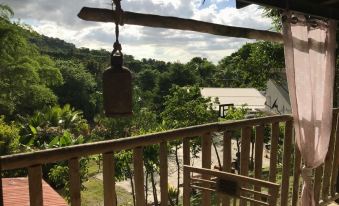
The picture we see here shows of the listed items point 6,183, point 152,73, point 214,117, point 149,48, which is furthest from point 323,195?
point 152,73

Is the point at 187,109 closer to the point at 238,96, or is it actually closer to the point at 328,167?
the point at 328,167

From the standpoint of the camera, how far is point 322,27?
114 inches

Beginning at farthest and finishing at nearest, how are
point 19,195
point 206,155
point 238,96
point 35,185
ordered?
point 238,96 < point 19,195 < point 206,155 < point 35,185

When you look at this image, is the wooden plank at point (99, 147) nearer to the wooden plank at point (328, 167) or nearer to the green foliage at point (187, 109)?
the wooden plank at point (328, 167)

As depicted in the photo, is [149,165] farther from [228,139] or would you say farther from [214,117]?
[228,139]

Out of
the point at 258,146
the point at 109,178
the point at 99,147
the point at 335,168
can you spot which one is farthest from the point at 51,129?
→ the point at 99,147

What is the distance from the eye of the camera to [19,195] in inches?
125

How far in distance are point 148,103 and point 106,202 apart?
89.6 ft

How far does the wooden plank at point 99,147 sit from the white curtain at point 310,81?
48cm

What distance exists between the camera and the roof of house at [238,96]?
3019cm

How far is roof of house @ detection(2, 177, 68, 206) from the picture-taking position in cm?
304

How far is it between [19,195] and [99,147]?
5.67ft

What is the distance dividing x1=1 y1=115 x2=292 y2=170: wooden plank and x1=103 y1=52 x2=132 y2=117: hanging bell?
227 millimetres

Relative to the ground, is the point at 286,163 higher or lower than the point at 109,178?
lower
